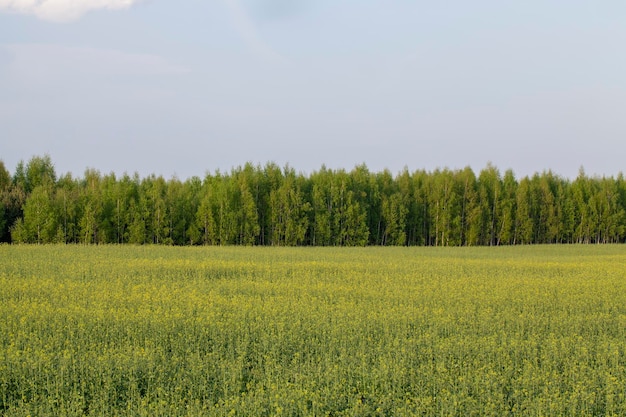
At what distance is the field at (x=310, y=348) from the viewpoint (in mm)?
10086

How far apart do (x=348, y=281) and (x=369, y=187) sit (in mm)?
41550

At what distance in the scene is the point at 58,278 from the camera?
25641mm

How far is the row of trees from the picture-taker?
56.0 metres

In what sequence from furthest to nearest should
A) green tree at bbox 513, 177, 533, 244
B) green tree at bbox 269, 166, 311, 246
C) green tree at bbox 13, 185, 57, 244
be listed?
green tree at bbox 513, 177, 533, 244
green tree at bbox 269, 166, 311, 246
green tree at bbox 13, 185, 57, 244

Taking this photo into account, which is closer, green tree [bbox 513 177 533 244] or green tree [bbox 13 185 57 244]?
green tree [bbox 13 185 57 244]

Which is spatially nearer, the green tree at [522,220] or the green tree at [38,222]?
the green tree at [38,222]

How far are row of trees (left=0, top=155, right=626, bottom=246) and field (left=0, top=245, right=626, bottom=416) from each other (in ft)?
105

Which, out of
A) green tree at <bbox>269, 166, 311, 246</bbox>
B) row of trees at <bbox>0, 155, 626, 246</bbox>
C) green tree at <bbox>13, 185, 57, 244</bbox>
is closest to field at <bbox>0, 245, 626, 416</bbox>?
green tree at <bbox>13, 185, 57, 244</bbox>

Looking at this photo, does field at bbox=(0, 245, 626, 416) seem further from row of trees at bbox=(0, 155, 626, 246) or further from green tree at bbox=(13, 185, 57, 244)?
row of trees at bbox=(0, 155, 626, 246)

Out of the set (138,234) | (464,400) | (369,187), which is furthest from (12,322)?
(369,187)

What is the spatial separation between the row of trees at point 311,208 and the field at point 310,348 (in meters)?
32.2

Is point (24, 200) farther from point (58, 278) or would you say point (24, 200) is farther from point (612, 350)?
point (612, 350)

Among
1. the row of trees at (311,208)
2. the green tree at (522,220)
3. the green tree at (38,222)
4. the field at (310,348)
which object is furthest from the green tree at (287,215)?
the field at (310,348)

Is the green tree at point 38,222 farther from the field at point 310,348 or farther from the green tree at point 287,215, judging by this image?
the field at point 310,348
